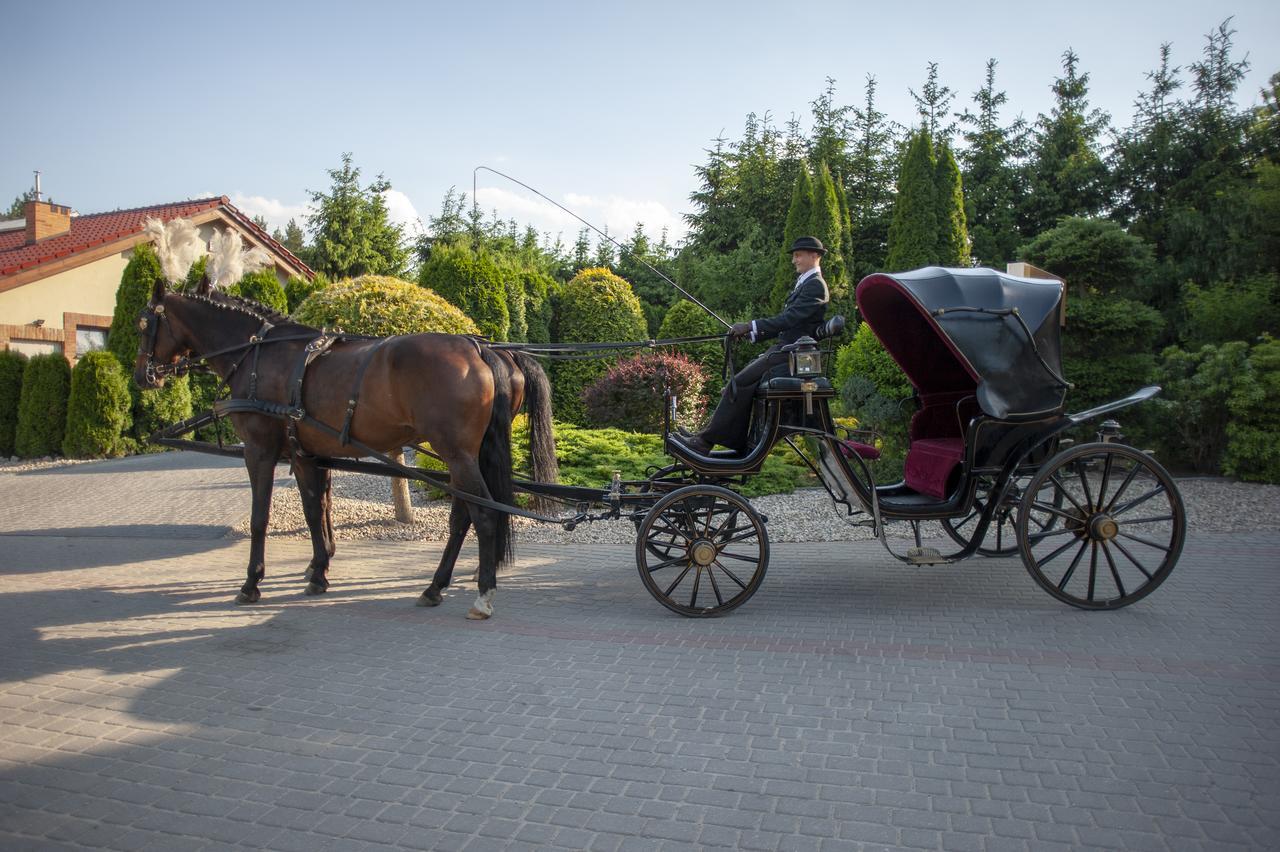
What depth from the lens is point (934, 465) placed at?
616cm

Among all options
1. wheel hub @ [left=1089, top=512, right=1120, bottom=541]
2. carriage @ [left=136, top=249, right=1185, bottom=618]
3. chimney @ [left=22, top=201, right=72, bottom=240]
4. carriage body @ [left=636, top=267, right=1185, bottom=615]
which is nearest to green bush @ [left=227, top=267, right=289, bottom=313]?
chimney @ [left=22, top=201, right=72, bottom=240]

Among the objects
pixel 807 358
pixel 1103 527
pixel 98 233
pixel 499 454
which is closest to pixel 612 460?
pixel 499 454

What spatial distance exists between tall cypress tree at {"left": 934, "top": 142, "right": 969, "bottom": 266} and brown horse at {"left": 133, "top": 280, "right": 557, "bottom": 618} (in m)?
11.0

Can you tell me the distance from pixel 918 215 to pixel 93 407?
15020mm

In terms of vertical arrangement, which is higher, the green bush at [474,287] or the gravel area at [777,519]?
the green bush at [474,287]

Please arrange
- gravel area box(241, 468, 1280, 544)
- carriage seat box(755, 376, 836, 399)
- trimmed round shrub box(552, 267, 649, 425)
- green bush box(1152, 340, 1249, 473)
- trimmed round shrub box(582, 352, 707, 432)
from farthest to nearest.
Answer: trimmed round shrub box(552, 267, 649, 425)
trimmed round shrub box(582, 352, 707, 432)
green bush box(1152, 340, 1249, 473)
gravel area box(241, 468, 1280, 544)
carriage seat box(755, 376, 836, 399)

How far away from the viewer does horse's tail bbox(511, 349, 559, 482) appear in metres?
6.52

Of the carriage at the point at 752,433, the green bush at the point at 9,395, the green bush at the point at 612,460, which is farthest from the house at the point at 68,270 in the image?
the carriage at the point at 752,433

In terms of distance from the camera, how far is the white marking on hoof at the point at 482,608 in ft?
18.6

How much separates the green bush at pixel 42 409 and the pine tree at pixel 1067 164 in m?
20.8

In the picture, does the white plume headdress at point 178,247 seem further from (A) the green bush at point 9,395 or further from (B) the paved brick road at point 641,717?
(A) the green bush at point 9,395

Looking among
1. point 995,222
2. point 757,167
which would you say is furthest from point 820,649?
point 757,167

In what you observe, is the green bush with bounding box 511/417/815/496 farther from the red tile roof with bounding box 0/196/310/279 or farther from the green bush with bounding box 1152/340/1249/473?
the red tile roof with bounding box 0/196/310/279

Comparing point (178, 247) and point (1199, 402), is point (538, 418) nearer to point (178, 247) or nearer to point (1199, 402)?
point (178, 247)
